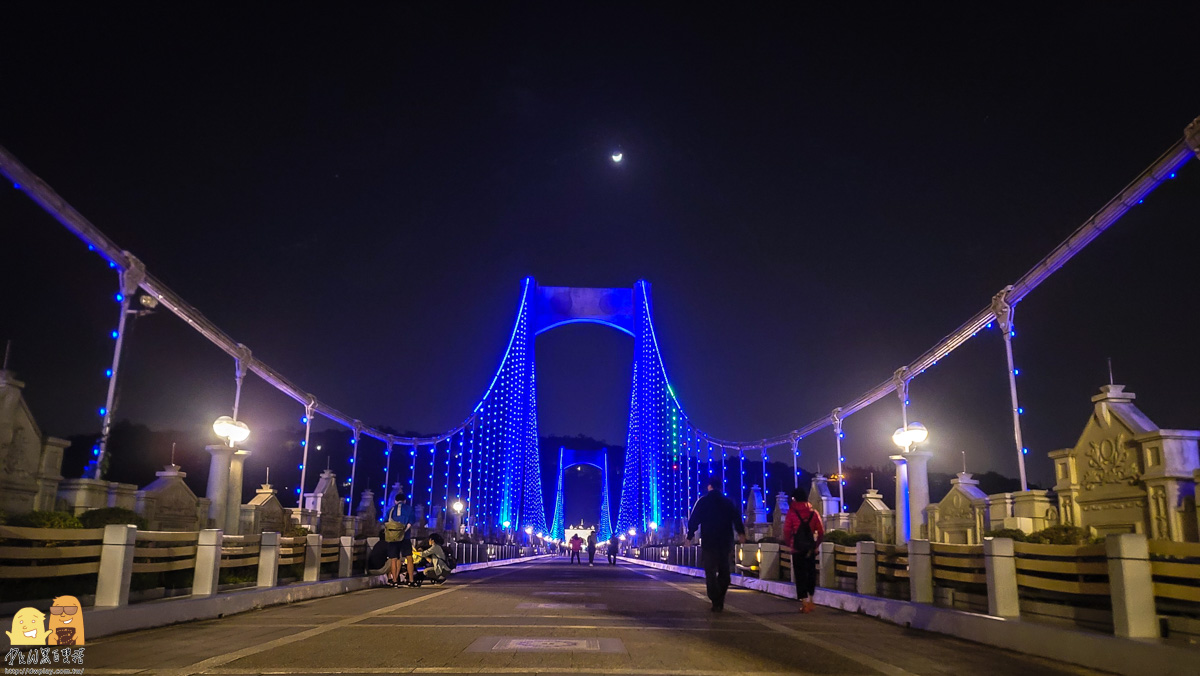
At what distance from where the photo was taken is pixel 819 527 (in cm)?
1226

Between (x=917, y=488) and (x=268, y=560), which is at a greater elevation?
(x=917, y=488)

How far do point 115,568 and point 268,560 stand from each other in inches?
162

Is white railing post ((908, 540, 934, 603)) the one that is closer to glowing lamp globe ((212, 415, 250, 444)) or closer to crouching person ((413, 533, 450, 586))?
crouching person ((413, 533, 450, 586))

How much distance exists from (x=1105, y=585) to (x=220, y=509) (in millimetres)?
17427

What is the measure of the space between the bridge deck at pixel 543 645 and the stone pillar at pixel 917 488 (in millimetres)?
7120

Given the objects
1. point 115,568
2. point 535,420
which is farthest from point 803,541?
point 535,420

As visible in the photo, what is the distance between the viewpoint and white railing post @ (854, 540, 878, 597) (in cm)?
1209

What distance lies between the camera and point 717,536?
1140cm

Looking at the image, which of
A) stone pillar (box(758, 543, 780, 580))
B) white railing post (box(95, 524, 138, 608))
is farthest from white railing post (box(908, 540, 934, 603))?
white railing post (box(95, 524, 138, 608))

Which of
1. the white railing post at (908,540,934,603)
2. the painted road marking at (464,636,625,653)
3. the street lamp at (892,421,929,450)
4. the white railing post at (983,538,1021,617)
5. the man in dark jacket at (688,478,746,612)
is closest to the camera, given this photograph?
the painted road marking at (464,636,625,653)

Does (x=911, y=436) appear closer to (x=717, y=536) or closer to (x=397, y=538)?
(x=717, y=536)

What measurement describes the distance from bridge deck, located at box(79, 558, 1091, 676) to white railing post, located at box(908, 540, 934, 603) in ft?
1.71

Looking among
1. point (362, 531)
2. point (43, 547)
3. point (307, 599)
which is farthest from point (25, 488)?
point (362, 531)

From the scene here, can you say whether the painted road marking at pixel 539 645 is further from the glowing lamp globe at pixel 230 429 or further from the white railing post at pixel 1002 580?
the glowing lamp globe at pixel 230 429
